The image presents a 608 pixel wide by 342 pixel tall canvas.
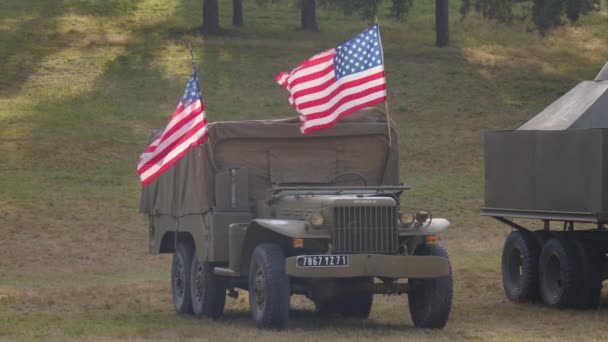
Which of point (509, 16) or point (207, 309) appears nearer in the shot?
point (207, 309)

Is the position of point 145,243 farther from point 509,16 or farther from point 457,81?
point 509,16

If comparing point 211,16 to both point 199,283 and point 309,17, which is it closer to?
point 309,17

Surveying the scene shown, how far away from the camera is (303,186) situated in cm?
1468

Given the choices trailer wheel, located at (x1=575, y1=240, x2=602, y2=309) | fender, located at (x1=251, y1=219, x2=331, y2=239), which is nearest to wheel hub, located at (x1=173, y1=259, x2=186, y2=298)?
fender, located at (x1=251, y1=219, x2=331, y2=239)

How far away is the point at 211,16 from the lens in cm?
4741

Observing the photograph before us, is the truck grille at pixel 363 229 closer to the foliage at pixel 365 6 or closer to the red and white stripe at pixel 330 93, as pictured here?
the red and white stripe at pixel 330 93

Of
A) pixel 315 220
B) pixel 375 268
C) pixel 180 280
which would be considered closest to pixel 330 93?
pixel 315 220

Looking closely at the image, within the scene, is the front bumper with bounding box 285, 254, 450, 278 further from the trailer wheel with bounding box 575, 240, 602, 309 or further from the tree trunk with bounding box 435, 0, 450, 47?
the tree trunk with bounding box 435, 0, 450, 47

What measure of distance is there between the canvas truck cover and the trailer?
2.03 m

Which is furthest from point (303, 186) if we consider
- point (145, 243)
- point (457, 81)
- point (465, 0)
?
point (465, 0)

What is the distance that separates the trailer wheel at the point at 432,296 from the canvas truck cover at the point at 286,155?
1874 millimetres

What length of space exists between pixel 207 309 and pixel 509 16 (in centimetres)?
3162

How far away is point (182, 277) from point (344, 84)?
134 inches

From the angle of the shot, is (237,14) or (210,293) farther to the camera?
(237,14)
